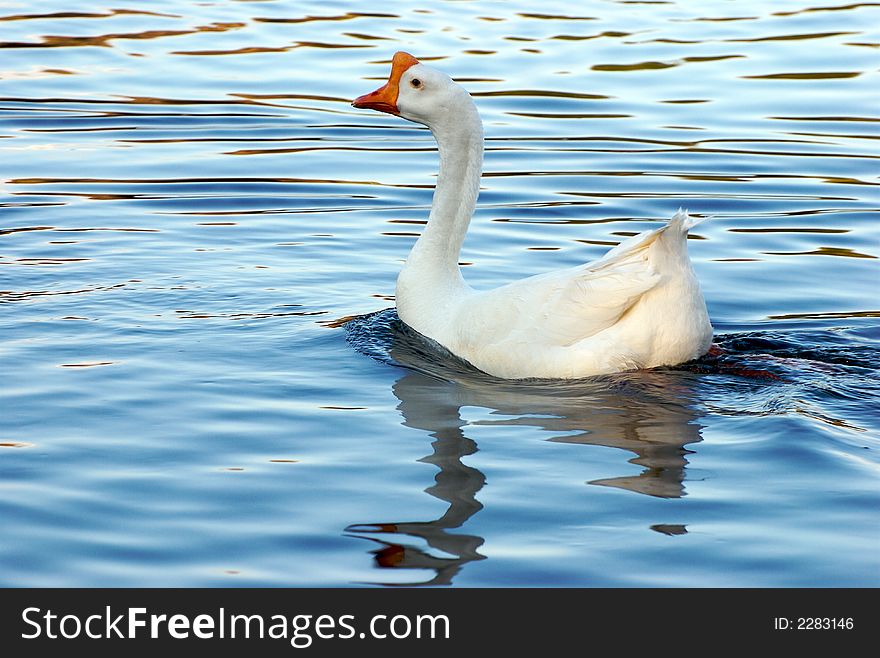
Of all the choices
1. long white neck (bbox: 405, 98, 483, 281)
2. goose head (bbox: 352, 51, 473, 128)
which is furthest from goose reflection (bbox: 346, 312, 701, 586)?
goose head (bbox: 352, 51, 473, 128)

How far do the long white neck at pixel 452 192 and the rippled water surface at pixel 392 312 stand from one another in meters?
0.50

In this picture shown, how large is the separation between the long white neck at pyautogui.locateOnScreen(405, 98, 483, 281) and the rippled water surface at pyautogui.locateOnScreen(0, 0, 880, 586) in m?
0.50

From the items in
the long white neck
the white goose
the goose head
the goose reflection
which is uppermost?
the goose head

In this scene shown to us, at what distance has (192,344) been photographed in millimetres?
8570

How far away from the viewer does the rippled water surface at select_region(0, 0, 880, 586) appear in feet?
18.9

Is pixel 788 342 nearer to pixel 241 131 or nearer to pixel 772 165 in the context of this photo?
pixel 772 165

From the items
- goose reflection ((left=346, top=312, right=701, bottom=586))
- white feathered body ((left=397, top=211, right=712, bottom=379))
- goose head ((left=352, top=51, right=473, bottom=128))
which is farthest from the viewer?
goose head ((left=352, top=51, right=473, bottom=128))

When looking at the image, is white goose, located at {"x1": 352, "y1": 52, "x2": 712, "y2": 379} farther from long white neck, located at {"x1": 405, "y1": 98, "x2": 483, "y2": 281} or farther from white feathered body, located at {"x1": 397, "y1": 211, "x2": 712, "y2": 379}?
long white neck, located at {"x1": 405, "y1": 98, "x2": 483, "y2": 281}

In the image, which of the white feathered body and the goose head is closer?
the white feathered body

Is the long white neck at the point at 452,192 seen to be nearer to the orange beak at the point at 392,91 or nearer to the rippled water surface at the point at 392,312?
the orange beak at the point at 392,91

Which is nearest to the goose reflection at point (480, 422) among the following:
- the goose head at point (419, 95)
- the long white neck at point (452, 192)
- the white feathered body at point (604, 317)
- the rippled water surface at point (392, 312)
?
the rippled water surface at point (392, 312)

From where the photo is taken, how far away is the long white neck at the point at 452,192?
349 inches
